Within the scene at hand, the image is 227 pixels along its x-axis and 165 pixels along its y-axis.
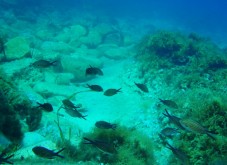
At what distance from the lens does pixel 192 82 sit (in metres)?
11.5

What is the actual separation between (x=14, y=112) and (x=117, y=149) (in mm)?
2509

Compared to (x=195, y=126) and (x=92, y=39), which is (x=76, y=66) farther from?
(x=195, y=126)

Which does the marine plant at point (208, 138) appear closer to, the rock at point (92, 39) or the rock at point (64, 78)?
the rock at point (64, 78)

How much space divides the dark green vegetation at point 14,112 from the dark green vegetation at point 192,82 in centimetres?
395

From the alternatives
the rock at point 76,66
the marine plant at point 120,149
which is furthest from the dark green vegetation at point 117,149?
the rock at point 76,66

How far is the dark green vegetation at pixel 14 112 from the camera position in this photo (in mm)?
5496

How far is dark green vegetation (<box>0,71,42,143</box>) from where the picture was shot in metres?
5.50

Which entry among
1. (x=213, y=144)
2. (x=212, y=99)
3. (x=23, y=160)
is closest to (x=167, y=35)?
(x=212, y=99)

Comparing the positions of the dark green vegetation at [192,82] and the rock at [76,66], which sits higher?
the dark green vegetation at [192,82]

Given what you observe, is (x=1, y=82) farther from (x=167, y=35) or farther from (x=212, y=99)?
(x=167, y=35)

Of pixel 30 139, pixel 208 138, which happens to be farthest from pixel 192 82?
pixel 30 139

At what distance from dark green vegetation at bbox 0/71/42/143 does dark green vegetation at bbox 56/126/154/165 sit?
1.14 m

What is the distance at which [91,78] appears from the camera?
14.5 m

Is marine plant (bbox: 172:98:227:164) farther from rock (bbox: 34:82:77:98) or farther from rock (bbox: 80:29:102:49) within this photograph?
rock (bbox: 80:29:102:49)
